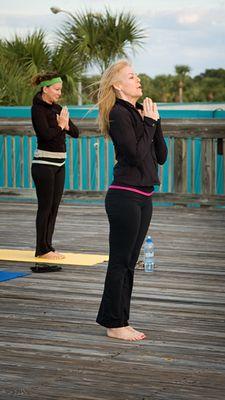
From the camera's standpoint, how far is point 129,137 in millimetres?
6184

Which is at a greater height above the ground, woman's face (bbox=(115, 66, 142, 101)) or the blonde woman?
woman's face (bbox=(115, 66, 142, 101))

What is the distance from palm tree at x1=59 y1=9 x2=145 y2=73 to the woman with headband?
92.8 ft

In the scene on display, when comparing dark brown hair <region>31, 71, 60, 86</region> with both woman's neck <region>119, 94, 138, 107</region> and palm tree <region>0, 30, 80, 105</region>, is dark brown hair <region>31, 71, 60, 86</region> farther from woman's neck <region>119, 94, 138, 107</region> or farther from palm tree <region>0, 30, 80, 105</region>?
palm tree <region>0, 30, 80, 105</region>

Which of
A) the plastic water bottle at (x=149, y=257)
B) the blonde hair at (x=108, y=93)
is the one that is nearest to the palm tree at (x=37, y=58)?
the plastic water bottle at (x=149, y=257)

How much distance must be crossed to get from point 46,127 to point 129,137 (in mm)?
2997

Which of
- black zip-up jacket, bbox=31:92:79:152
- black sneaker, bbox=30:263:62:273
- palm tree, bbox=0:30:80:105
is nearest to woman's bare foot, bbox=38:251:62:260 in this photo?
black sneaker, bbox=30:263:62:273

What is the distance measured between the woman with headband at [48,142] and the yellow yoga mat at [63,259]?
1.37 feet

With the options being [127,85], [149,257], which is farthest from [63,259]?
[127,85]

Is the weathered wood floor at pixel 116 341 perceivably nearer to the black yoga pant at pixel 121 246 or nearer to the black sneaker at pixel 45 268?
the black sneaker at pixel 45 268

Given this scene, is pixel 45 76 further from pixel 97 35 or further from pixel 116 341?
pixel 97 35

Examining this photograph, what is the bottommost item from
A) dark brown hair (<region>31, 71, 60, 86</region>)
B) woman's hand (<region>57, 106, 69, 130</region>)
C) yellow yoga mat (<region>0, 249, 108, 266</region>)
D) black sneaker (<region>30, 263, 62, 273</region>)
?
yellow yoga mat (<region>0, 249, 108, 266</region>)

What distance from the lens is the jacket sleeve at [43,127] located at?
909 cm

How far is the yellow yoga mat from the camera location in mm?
9625

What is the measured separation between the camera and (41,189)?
365 inches
